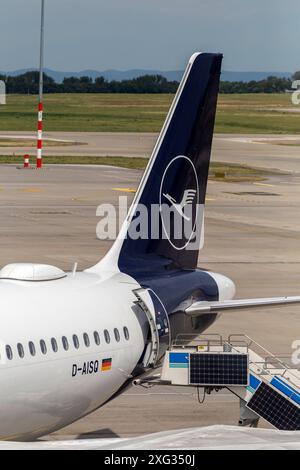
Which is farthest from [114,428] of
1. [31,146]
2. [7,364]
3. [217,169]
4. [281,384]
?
[31,146]

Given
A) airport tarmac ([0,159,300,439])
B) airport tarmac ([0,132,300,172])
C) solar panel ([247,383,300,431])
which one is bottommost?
airport tarmac ([0,132,300,172])

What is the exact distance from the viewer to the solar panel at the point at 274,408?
75.8 ft

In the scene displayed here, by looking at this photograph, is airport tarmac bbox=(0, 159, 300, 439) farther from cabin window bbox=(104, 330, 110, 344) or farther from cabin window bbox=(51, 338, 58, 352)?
cabin window bbox=(51, 338, 58, 352)

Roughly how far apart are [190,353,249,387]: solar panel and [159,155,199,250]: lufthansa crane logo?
477cm

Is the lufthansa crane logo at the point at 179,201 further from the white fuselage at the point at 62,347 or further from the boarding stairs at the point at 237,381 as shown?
the boarding stairs at the point at 237,381

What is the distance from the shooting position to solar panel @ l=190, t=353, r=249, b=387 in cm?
2336

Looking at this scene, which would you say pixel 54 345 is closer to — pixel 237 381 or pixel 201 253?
pixel 237 381

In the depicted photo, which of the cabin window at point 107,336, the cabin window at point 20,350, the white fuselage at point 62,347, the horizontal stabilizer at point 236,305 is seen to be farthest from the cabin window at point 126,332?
the cabin window at point 20,350

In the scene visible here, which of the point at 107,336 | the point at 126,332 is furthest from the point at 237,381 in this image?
the point at 107,336

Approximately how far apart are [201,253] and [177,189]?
95.2ft

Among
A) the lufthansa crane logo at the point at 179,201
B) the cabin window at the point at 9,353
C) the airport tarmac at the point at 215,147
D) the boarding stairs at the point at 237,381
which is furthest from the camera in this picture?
the airport tarmac at the point at 215,147

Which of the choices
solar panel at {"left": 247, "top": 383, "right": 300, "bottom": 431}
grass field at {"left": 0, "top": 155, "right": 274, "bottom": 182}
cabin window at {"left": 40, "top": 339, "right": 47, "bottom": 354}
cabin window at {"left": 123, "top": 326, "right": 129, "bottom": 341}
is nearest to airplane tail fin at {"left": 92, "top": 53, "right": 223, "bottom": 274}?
cabin window at {"left": 123, "top": 326, "right": 129, "bottom": 341}

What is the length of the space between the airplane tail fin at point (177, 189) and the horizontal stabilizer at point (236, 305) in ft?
4.62

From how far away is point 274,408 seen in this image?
922 inches
